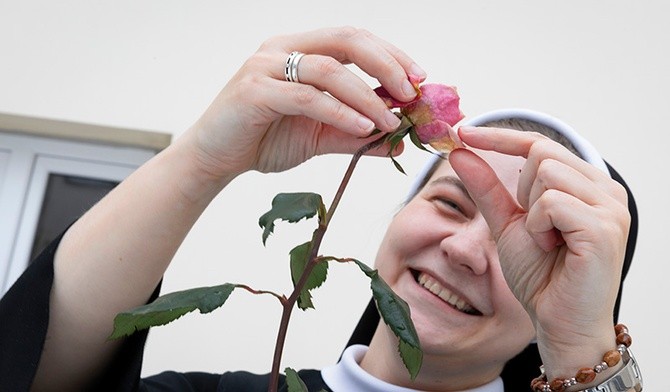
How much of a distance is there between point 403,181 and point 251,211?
1.50 feet

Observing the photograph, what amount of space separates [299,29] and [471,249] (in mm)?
1602

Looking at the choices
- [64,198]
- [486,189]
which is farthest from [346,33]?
[64,198]

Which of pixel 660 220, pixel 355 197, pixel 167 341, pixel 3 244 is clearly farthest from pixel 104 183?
pixel 660 220

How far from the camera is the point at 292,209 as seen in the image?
2.11 feet

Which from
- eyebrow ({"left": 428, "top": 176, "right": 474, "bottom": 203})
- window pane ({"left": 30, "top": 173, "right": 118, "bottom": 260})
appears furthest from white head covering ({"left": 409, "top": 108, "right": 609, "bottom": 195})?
window pane ({"left": 30, "top": 173, "right": 118, "bottom": 260})

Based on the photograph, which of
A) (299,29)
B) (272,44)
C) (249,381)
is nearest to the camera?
(272,44)

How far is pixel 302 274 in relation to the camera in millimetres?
641

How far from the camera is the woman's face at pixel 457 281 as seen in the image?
1.01 metres

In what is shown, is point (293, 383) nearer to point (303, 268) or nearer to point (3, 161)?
point (303, 268)

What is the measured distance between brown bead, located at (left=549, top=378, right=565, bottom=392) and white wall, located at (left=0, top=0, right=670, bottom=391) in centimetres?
159

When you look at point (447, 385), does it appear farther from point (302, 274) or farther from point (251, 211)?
point (251, 211)

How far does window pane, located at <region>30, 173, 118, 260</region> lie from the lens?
2533 millimetres

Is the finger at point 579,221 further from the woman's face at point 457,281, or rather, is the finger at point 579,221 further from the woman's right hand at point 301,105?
the woman's face at point 457,281

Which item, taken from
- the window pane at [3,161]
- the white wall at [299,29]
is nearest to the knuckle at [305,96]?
the white wall at [299,29]
